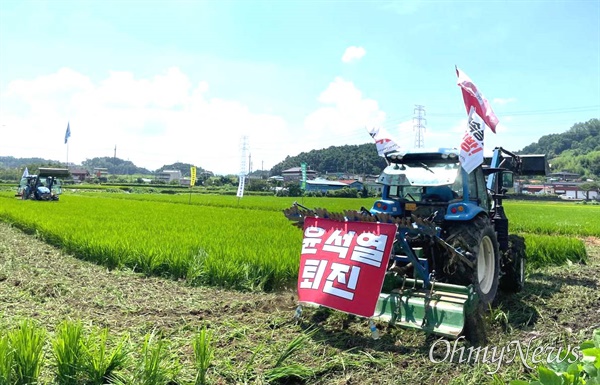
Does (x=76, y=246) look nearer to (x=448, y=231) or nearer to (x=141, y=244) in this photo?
(x=141, y=244)

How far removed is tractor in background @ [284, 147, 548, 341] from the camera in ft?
12.1

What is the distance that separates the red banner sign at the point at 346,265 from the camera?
11.8 ft

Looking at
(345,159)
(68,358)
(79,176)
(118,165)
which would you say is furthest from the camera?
(118,165)

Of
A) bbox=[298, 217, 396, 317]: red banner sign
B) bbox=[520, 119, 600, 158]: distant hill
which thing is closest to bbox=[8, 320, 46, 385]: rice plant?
bbox=[298, 217, 396, 317]: red banner sign

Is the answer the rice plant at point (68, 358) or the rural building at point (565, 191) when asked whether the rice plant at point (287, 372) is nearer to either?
the rice plant at point (68, 358)

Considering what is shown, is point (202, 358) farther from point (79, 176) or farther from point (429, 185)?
point (79, 176)

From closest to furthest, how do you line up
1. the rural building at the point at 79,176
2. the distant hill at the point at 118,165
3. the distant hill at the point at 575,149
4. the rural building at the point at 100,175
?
1. the rural building at the point at 100,175
2. the rural building at the point at 79,176
3. the distant hill at the point at 575,149
4. the distant hill at the point at 118,165

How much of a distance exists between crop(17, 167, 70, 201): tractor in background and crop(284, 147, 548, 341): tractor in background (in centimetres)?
2269

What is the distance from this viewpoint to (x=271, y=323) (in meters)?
3.98

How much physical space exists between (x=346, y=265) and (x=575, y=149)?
150 meters

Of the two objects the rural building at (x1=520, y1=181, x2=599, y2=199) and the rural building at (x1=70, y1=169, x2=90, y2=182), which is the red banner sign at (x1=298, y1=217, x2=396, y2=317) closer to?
the rural building at (x1=520, y1=181, x2=599, y2=199)

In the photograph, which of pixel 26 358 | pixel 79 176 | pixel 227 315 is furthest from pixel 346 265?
pixel 79 176

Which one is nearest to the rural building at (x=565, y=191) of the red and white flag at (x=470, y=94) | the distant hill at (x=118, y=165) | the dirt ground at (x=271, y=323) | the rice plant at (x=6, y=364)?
the dirt ground at (x=271, y=323)

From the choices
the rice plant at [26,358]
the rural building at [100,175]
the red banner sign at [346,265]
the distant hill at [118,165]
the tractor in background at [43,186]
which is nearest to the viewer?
the rice plant at [26,358]
